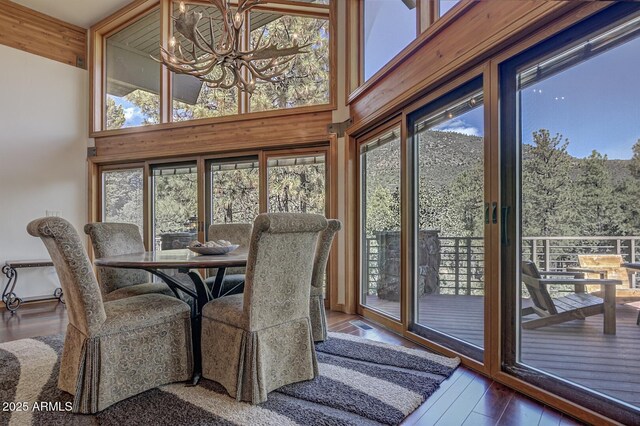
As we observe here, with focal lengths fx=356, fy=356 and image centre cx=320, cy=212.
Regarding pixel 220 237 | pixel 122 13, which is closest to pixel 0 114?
pixel 122 13

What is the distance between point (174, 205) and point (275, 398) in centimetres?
363

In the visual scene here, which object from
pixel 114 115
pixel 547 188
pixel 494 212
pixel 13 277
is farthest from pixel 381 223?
pixel 13 277

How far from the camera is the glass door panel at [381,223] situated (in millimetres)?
3354

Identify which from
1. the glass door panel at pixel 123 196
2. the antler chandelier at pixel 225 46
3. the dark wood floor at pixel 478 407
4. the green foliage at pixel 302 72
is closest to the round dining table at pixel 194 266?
the dark wood floor at pixel 478 407

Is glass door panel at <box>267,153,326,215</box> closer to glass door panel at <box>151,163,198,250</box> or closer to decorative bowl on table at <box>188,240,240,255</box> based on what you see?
glass door panel at <box>151,163,198,250</box>

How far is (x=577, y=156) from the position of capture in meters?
1.81

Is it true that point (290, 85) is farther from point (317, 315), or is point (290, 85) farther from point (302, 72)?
point (317, 315)

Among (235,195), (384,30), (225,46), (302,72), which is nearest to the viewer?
(225,46)

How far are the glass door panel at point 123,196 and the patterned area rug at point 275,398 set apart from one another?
9.37ft

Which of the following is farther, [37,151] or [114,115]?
[114,115]

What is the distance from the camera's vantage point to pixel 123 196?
5223mm

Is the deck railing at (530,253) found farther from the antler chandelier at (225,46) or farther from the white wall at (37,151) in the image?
the white wall at (37,151)

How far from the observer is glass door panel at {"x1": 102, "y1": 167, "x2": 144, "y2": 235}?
5121mm

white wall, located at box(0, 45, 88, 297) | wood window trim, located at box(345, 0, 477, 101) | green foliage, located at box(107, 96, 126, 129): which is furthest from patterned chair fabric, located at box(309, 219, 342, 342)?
green foliage, located at box(107, 96, 126, 129)
